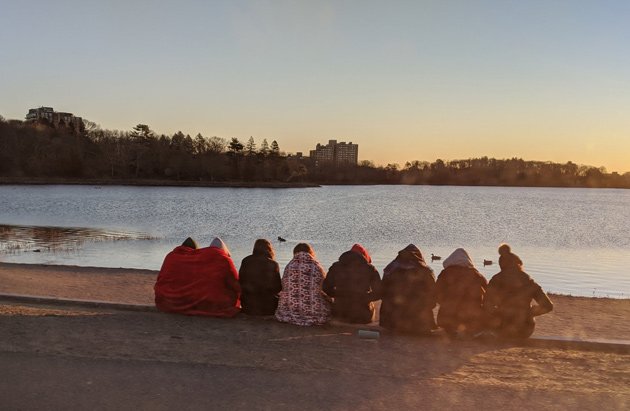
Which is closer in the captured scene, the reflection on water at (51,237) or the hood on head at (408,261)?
the hood on head at (408,261)

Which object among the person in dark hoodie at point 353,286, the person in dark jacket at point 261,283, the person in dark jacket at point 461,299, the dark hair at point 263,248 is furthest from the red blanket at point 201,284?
the person in dark jacket at point 461,299

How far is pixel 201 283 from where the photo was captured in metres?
8.28

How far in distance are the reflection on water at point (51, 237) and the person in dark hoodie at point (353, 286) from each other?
18.4 m

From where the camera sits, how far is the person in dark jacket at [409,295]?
24.8 ft

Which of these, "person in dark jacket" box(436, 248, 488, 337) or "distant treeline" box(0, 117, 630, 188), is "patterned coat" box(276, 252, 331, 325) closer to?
"person in dark jacket" box(436, 248, 488, 337)

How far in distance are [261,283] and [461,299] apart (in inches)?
115

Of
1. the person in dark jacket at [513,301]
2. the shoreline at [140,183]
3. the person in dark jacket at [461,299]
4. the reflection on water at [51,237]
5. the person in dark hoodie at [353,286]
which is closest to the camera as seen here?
the person in dark jacket at [513,301]

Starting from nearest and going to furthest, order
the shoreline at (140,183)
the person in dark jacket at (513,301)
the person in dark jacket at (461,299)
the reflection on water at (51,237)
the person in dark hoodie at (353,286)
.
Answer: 1. the person in dark jacket at (513,301)
2. the person in dark jacket at (461,299)
3. the person in dark hoodie at (353,286)
4. the reflection on water at (51,237)
5. the shoreline at (140,183)

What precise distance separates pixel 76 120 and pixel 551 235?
150 meters

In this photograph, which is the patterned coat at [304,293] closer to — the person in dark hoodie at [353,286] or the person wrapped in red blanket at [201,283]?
the person in dark hoodie at [353,286]

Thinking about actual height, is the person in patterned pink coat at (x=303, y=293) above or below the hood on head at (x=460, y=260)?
below

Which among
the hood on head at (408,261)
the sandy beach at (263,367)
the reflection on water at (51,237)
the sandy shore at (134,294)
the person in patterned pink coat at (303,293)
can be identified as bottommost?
the reflection on water at (51,237)

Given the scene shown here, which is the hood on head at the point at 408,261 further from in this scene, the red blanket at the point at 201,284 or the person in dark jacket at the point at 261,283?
the red blanket at the point at 201,284

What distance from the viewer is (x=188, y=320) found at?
8.02 metres
